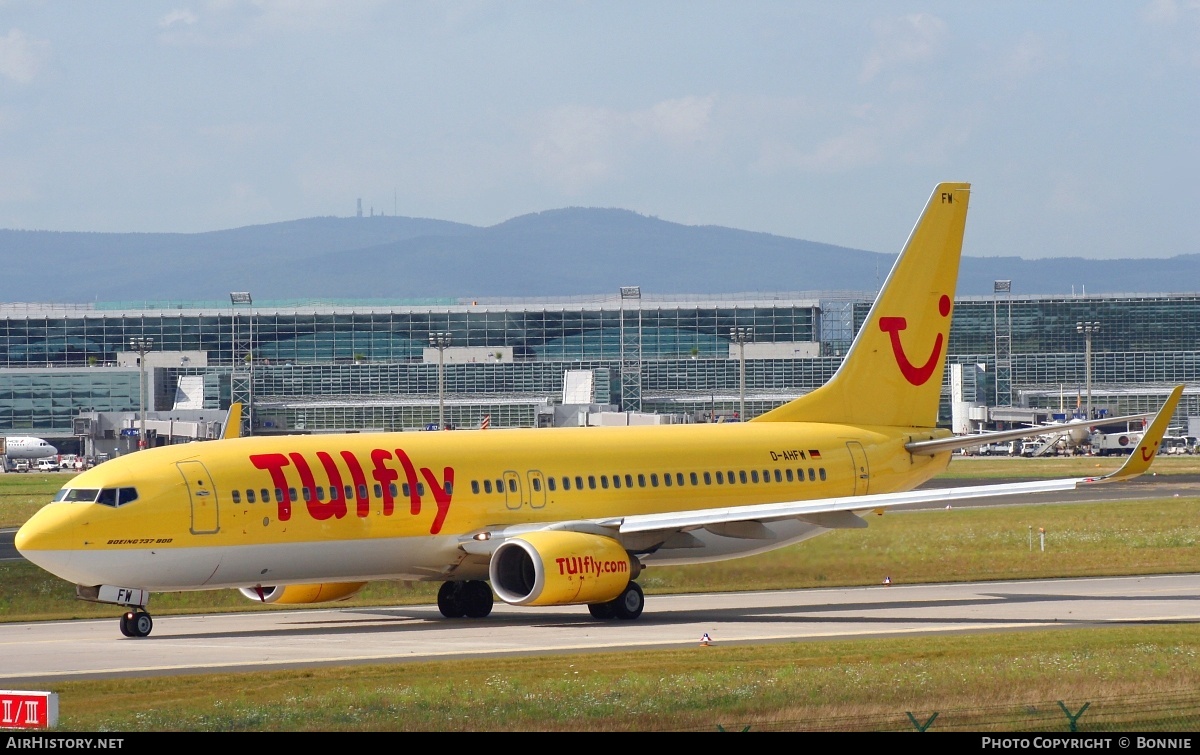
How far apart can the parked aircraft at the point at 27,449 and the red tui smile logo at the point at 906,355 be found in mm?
118258

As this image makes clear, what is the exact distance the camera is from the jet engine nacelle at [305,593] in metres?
37.2

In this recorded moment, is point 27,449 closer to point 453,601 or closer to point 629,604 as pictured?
point 453,601

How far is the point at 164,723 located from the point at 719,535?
65.7ft

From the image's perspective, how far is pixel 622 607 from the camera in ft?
117

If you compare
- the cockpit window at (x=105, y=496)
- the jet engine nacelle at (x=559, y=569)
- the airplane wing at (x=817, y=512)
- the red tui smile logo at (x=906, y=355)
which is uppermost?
the red tui smile logo at (x=906, y=355)

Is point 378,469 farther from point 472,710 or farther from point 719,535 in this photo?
point 472,710

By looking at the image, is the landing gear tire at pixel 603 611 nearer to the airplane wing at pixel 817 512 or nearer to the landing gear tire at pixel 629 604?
the landing gear tire at pixel 629 604

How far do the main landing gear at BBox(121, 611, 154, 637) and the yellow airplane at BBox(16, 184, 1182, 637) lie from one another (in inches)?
1.4

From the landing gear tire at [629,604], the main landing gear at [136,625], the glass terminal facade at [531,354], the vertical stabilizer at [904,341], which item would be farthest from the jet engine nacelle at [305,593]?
the glass terminal facade at [531,354]

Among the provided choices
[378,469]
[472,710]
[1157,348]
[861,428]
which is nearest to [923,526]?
[861,428]

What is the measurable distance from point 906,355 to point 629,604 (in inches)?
500

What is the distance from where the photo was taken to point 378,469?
34.9 meters

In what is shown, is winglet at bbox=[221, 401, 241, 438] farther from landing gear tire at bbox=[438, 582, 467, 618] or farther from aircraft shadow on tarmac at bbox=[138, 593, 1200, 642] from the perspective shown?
landing gear tire at bbox=[438, 582, 467, 618]
